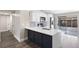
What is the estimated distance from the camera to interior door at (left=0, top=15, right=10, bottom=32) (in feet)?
4.71

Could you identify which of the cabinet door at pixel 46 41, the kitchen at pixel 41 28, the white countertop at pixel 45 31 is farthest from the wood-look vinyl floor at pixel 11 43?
the white countertop at pixel 45 31

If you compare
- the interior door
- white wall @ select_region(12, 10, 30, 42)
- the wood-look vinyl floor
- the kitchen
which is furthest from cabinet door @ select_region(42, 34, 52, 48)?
the interior door

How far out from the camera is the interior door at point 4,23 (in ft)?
4.71

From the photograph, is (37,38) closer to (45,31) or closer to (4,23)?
(45,31)

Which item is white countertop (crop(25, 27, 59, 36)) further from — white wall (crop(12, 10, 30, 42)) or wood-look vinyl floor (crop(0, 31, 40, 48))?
wood-look vinyl floor (crop(0, 31, 40, 48))

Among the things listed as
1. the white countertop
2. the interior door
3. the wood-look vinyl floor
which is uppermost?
the interior door

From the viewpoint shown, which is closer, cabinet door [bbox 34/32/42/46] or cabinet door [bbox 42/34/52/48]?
cabinet door [bbox 42/34/52/48]

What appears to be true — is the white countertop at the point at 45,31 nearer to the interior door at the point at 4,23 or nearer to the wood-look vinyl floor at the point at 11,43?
the wood-look vinyl floor at the point at 11,43

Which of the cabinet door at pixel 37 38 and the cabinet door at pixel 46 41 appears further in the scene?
the cabinet door at pixel 37 38

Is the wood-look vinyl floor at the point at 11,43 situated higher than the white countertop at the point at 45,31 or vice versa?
the white countertop at the point at 45,31

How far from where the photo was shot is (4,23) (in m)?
1.48
